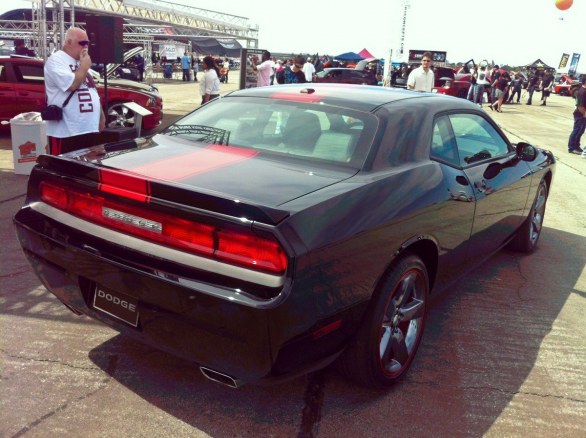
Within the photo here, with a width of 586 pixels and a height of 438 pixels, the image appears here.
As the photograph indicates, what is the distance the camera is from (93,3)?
27094 mm

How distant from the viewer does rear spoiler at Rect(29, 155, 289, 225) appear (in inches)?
82.7

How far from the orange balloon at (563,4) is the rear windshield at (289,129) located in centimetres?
2396

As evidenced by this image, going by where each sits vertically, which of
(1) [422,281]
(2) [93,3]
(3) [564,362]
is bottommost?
(3) [564,362]

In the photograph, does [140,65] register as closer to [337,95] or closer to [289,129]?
[337,95]

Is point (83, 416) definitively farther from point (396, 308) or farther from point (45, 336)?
point (396, 308)

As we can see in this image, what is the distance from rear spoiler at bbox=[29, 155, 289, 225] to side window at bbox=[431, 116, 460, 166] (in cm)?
152

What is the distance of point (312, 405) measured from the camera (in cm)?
264

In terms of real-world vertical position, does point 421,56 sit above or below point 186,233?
above

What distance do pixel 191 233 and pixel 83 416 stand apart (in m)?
1.04

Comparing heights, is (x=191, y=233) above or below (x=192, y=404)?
above

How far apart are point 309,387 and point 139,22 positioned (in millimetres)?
37459

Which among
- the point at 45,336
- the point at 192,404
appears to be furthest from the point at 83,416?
the point at 45,336

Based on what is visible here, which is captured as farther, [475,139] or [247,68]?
[247,68]

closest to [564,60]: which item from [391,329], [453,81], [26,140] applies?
[453,81]
